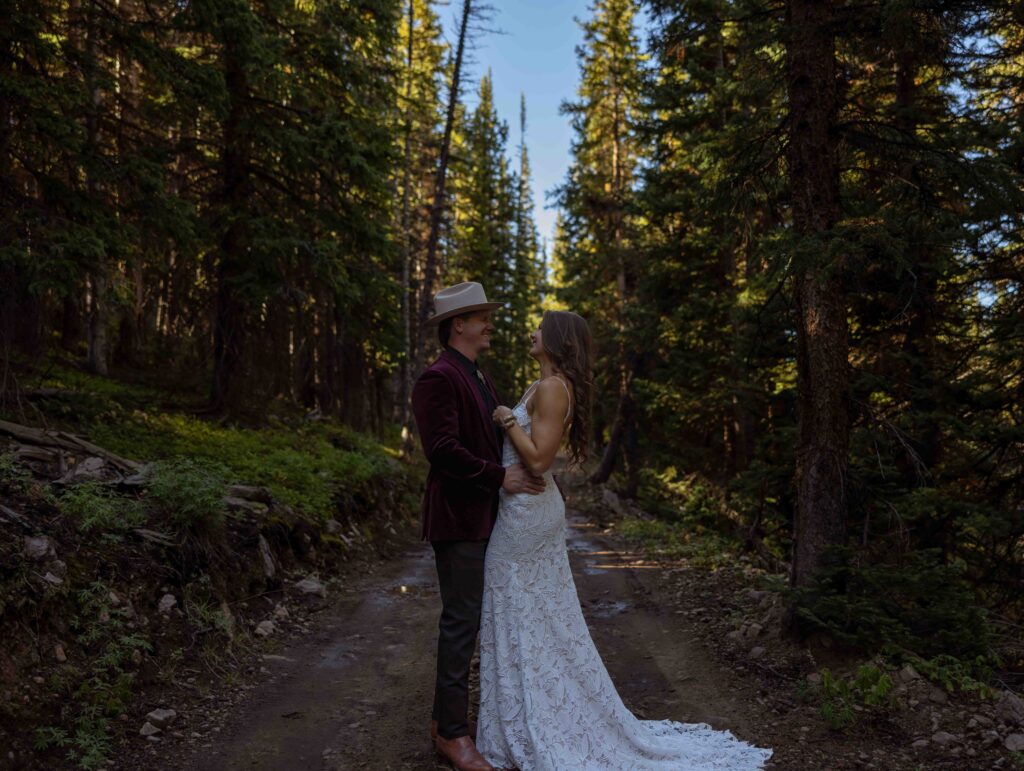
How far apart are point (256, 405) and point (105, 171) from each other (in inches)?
267

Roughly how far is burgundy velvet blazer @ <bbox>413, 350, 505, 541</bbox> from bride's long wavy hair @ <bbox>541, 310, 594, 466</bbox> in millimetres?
604

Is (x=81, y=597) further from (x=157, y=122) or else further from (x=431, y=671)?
(x=157, y=122)

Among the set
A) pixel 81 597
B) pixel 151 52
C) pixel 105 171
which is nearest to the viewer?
pixel 81 597

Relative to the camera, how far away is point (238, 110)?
13023 mm

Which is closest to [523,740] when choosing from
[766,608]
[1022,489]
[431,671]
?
[431,671]

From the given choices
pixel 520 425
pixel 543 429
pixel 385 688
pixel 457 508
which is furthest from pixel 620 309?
pixel 457 508

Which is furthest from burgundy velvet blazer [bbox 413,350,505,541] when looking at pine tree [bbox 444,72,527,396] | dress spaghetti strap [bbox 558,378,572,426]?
pine tree [bbox 444,72,527,396]

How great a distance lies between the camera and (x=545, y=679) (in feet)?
13.9

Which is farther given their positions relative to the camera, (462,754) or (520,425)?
(520,425)

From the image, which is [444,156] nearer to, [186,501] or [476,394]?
[186,501]

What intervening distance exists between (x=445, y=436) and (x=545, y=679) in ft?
5.54

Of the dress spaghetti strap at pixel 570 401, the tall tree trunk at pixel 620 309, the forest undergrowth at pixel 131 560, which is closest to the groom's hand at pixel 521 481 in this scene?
the dress spaghetti strap at pixel 570 401

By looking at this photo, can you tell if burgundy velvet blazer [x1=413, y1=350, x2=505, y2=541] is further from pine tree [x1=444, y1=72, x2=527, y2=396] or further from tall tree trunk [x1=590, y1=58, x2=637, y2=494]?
pine tree [x1=444, y1=72, x2=527, y2=396]

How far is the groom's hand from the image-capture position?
14.1 feet
